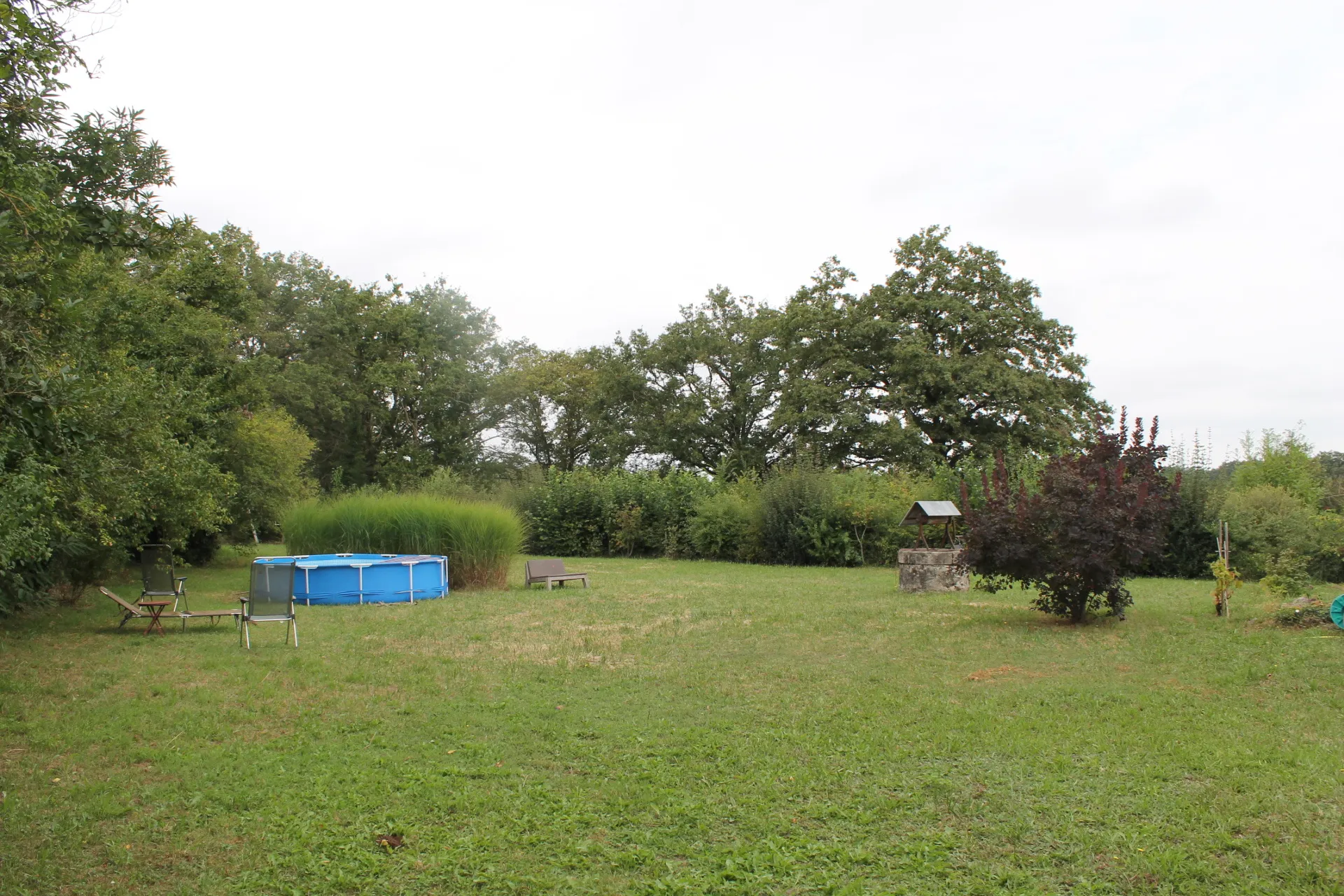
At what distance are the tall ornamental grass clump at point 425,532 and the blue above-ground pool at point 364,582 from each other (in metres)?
1.81

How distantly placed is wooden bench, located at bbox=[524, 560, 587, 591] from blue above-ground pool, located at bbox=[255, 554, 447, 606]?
222 cm

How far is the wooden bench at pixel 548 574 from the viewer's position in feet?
58.3

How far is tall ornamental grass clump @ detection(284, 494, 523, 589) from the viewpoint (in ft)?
59.0

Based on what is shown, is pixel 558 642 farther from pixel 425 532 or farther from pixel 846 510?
pixel 846 510

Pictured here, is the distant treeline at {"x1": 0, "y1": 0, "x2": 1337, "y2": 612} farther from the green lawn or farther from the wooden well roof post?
the wooden well roof post

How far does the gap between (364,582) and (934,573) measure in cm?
966

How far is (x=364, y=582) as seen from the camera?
15258mm

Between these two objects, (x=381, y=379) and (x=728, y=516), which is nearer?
(x=728, y=516)

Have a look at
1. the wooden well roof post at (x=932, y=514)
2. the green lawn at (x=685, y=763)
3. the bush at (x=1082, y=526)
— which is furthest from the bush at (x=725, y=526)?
the green lawn at (x=685, y=763)

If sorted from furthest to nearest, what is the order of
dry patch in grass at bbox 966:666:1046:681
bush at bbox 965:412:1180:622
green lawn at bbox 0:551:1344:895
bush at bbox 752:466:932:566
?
bush at bbox 752:466:932:566, bush at bbox 965:412:1180:622, dry patch in grass at bbox 966:666:1046:681, green lawn at bbox 0:551:1344:895

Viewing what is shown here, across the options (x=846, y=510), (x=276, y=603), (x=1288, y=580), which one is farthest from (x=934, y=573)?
(x=276, y=603)

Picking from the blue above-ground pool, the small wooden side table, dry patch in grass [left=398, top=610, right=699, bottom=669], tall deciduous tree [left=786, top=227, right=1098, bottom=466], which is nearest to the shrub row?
tall deciduous tree [left=786, top=227, right=1098, bottom=466]

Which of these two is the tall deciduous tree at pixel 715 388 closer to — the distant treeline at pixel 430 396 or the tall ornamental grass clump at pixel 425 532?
the distant treeline at pixel 430 396

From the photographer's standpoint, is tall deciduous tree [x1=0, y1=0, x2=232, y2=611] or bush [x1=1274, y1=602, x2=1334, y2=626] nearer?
tall deciduous tree [x1=0, y1=0, x2=232, y2=611]
